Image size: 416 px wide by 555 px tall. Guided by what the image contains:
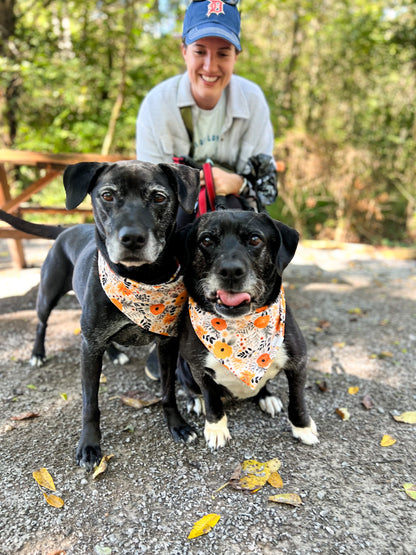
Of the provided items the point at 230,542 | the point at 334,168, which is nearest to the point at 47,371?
the point at 230,542

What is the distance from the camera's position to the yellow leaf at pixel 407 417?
2.79 meters

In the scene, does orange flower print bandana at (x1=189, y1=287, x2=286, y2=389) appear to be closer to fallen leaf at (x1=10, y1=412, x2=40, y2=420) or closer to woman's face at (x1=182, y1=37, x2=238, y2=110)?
fallen leaf at (x1=10, y1=412, x2=40, y2=420)

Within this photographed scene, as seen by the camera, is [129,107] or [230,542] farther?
[129,107]

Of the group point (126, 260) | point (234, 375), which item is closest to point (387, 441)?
point (234, 375)

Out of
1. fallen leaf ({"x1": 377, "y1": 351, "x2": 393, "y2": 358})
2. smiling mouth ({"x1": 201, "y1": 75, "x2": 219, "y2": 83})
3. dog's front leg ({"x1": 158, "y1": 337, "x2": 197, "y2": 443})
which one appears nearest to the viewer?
dog's front leg ({"x1": 158, "y1": 337, "x2": 197, "y2": 443})

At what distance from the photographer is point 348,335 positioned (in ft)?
14.1

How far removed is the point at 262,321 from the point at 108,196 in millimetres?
1071

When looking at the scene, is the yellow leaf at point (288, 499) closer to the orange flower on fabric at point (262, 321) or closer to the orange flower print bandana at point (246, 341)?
the orange flower print bandana at point (246, 341)

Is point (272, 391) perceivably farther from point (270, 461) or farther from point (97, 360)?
point (97, 360)

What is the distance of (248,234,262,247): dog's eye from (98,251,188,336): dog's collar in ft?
1.61

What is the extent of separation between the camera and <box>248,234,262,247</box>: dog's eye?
235cm

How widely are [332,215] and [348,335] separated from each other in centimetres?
560

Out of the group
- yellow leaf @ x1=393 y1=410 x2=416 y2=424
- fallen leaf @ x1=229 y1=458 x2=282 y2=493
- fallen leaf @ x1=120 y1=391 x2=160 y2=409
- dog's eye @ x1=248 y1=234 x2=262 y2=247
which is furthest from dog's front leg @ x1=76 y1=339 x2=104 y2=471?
yellow leaf @ x1=393 y1=410 x2=416 y2=424

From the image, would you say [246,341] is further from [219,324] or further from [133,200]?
[133,200]
